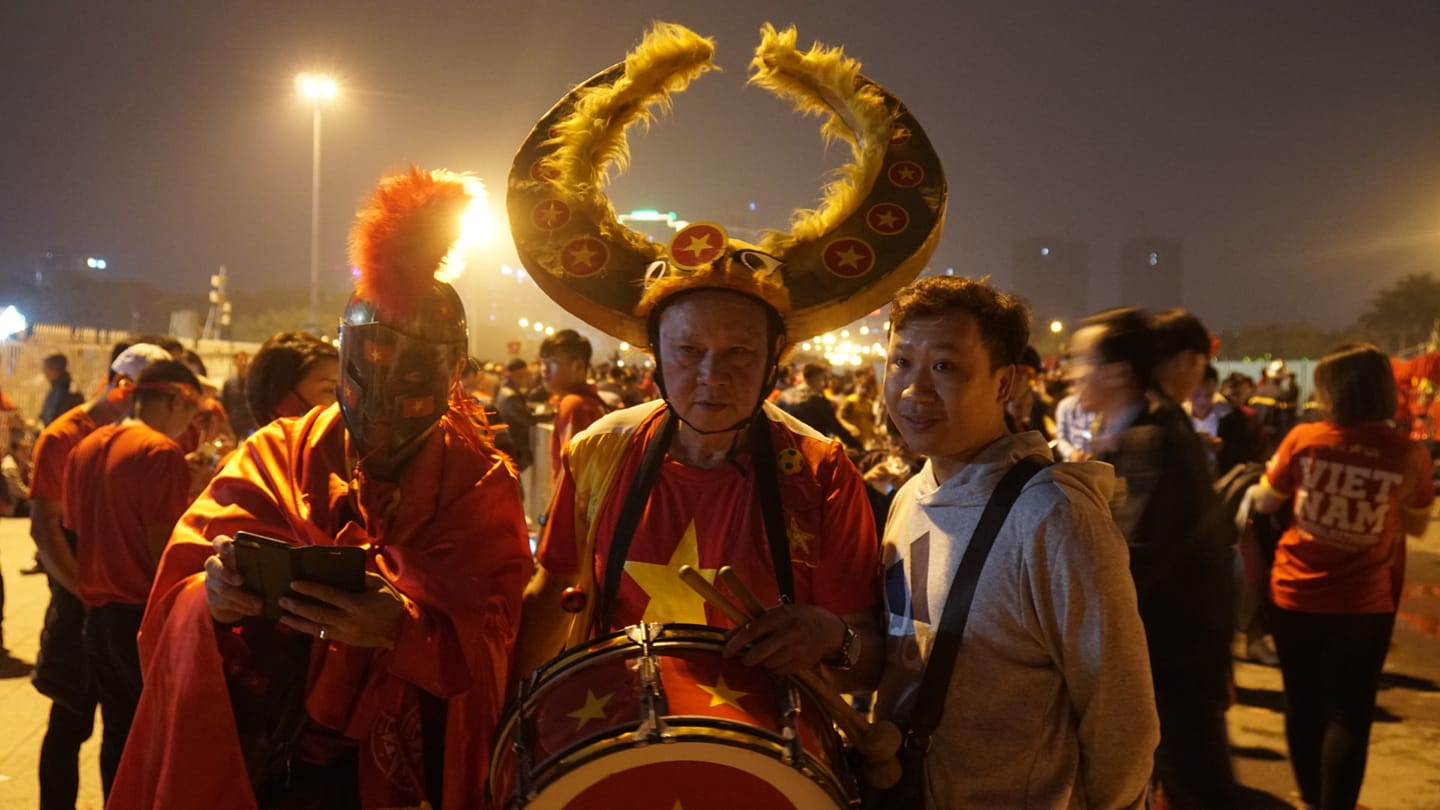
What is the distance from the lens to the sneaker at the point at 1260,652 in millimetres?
7668

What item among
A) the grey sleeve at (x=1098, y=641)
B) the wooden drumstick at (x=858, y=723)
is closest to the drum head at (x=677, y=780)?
the wooden drumstick at (x=858, y=723)

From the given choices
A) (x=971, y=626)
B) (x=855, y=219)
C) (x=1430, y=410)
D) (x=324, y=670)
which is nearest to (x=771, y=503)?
(x=971, y=626)

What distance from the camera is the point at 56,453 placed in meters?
5.07

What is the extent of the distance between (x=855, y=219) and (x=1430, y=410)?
1768 cm

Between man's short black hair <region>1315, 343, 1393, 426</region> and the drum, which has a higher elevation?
man's short black hair <region>1315, 343, 1393, 426</region>

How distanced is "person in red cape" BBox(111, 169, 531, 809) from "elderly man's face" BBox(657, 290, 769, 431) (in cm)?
58

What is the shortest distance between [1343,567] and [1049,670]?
3.22m

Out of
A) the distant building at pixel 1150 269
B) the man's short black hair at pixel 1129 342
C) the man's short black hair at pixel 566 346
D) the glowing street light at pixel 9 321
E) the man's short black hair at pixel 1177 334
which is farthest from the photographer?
the distant building at pixel 1150 269

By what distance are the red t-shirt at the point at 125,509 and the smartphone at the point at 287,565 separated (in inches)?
91.5

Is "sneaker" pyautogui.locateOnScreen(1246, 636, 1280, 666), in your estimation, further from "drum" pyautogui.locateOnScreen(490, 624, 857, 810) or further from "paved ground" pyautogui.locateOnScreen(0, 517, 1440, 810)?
"drum" pyautogui.locateOnScreen(490, 624, 857, 810)

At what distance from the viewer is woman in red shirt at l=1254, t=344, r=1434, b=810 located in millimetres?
4340

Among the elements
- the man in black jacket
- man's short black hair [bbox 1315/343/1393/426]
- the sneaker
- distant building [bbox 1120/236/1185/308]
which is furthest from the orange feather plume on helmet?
distant building [bbox 1120/236/1185/308]

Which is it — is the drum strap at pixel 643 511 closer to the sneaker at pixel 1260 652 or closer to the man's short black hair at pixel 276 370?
the man's short black hair at pixel 276 370

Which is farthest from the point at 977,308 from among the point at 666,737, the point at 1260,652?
the point at 1260,652
